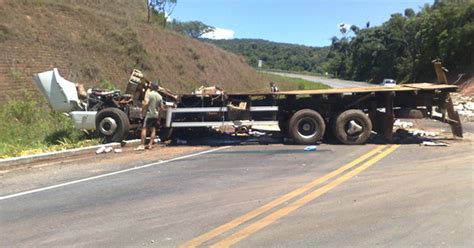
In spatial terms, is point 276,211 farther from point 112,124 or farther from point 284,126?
point 284,126

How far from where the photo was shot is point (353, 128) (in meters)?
13.1

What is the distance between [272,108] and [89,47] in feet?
50.7

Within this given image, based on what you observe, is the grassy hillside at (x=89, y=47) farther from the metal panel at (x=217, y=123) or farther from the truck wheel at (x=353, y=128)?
the truck wheel at (x=353, y=128)

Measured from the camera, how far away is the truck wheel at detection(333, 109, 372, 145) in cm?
1312

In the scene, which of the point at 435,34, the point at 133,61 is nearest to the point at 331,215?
the point at 133,61

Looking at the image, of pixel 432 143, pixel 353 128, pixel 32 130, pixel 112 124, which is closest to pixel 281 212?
pixel 353 128

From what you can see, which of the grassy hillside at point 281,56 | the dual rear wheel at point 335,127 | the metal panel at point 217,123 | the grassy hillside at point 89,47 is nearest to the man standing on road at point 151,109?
the metal panel at point 217,123

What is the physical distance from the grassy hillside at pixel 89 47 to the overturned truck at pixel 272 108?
4.56m

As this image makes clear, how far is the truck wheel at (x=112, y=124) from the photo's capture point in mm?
13344

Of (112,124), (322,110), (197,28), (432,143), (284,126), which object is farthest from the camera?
(197,28)

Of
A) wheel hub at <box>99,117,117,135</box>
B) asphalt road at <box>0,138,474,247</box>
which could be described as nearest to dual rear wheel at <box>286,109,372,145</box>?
asphalt road at <box>0,138,474,247</box>

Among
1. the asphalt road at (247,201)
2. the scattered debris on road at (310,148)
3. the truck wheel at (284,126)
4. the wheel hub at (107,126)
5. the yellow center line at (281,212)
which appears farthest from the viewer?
the truck wheel at (284,126)

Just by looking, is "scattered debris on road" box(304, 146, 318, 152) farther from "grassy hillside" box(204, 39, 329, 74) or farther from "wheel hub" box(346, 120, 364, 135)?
"grassy hillside" box(204, 39, 329, 74)

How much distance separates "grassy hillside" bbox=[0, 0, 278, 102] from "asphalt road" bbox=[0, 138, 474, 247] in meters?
9.50
